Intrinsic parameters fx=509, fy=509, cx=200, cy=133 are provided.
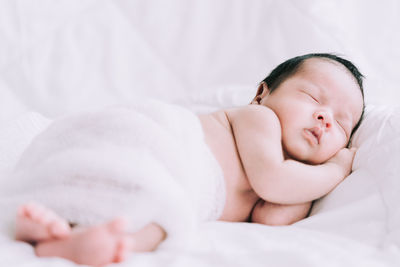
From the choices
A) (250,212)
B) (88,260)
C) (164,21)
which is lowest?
(250,212)

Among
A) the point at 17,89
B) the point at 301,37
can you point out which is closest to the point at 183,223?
the point at 17,89

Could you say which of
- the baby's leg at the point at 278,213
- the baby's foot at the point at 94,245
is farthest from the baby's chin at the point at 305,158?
the baby's foot at the point at 94,245

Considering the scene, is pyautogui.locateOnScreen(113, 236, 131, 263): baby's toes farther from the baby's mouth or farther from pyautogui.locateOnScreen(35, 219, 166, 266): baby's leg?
the baby's mouth

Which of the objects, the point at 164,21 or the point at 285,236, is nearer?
the point at 285,236

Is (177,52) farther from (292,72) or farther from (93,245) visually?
(93,245)

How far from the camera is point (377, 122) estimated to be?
44.9 inches

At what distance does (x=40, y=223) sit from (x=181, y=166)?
0.26 m

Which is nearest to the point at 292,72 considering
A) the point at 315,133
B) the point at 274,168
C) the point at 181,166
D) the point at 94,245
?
the point at 315,133

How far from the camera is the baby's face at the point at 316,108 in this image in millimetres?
1102

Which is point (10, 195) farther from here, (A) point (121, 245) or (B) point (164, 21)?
(B) point (164, 21)

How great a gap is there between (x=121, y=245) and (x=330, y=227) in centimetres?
43

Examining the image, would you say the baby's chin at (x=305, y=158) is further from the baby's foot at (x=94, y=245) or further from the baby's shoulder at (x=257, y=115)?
the baby's foot at (x=94, y=245)

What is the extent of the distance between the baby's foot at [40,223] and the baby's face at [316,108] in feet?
1.84

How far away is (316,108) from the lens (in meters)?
1.13
